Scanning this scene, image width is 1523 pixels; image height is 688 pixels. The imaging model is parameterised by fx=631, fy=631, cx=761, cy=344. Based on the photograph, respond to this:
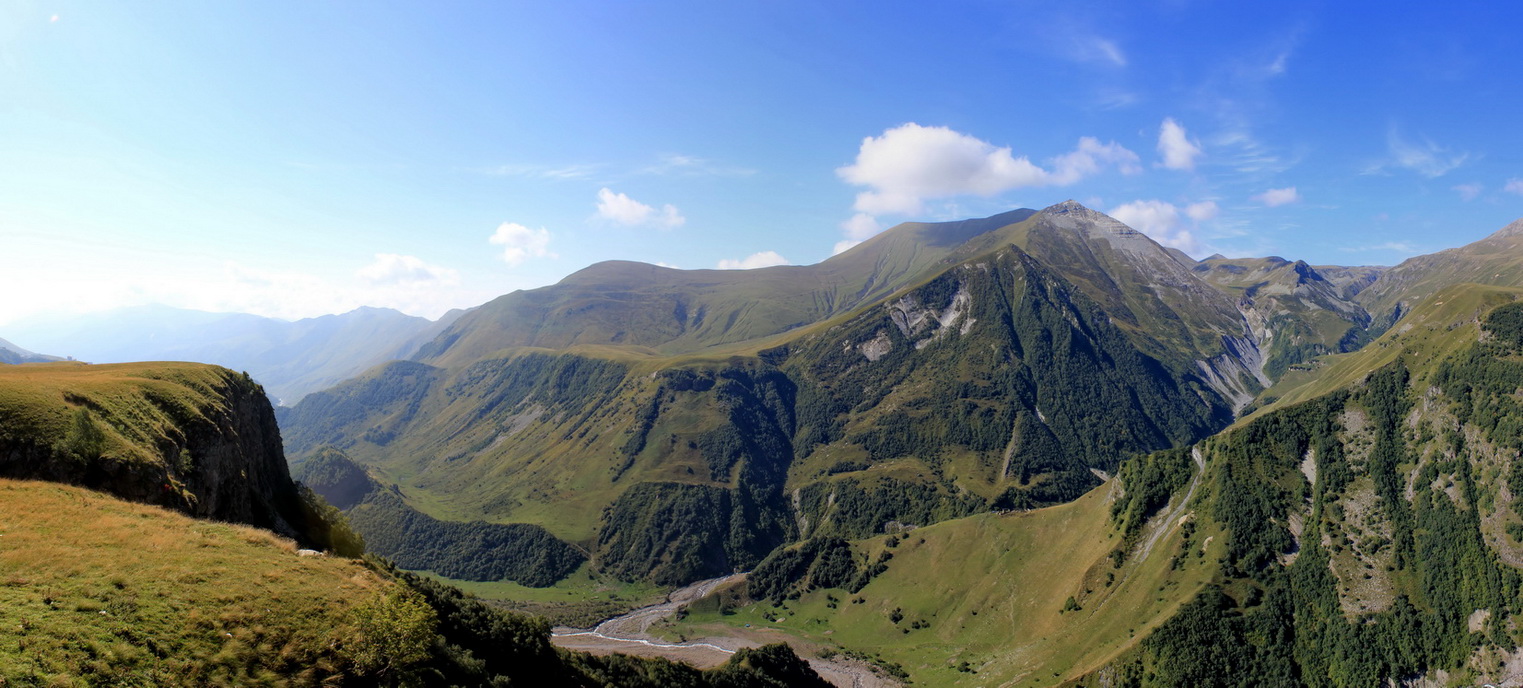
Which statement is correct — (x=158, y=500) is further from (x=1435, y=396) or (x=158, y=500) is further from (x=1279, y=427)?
(x=1435, y=396)

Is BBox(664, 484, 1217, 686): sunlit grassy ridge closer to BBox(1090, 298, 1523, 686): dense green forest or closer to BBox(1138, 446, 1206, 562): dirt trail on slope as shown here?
BBox(1138, 446, 1206, 562): dirt trail on slope

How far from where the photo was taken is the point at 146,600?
36094 millimetres

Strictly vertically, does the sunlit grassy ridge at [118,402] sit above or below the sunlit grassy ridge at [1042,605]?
above

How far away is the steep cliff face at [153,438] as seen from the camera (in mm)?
50281

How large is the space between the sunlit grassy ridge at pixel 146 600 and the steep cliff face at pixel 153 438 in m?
5.34

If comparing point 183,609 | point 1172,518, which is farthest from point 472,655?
point 1172,518

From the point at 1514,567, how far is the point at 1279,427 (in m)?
59.7

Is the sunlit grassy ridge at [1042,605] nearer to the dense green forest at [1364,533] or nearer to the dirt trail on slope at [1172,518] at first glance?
the dirt trail on slope at [1172,518]

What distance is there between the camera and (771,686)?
427 feet

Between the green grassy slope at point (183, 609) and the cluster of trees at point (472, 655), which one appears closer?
the green grassy slope at point (183, 609)

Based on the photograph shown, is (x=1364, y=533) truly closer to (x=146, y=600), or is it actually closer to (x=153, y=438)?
(x=146, y=600)

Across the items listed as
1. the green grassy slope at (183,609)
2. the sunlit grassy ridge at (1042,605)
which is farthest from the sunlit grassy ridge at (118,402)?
the sunlit grassy ridge at (1042,605)

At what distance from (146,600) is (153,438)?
3277cm

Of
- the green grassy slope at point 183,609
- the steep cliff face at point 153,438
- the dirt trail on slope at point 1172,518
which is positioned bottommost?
the dirt trail on slope at point 1172,518
